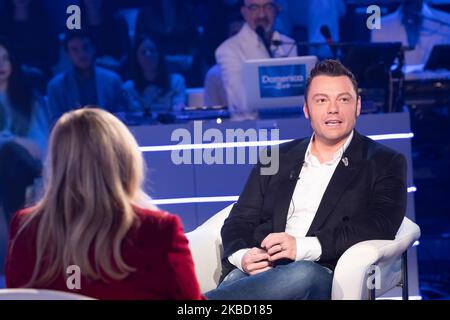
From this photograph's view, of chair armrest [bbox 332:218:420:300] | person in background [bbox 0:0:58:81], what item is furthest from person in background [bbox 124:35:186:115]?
chair armrest [bbox 332:218:420:300]

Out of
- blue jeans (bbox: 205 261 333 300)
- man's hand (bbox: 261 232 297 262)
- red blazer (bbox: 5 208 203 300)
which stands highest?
red blazer (bbox: 5 208 203 300)

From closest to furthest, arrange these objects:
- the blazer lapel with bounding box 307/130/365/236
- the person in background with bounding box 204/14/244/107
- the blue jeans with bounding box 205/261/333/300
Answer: the blue jeans with bounding box 205/261/333/300, the blazer lapel with bounding box 307/130/365/236, the person in background with bounding box 204/14/244/107

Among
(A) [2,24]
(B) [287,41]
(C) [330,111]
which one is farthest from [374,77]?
(A) [2,24]

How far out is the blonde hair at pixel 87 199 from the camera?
2346 millimetres

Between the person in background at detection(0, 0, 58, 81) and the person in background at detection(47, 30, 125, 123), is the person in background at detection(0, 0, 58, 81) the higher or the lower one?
the higher one

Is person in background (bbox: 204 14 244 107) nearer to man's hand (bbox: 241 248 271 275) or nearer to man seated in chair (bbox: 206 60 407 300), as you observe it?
man seated in chair (bbox: 206 60 407 300)

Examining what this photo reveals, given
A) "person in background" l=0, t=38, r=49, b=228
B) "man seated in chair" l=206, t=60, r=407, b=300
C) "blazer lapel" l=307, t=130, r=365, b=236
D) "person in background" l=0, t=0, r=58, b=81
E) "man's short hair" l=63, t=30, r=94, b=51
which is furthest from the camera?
"person in background" l=0, t=0, r=58, b=81

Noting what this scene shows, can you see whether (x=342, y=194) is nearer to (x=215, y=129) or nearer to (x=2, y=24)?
(x=215, y=129)

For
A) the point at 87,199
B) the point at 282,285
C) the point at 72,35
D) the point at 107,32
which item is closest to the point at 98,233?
the point at 87,199

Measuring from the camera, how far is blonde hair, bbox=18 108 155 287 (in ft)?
7.70

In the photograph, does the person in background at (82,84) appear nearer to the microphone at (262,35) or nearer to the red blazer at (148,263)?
the microphone at (262,35)

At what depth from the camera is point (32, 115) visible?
18.4ft

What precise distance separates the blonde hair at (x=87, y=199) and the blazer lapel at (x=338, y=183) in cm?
110

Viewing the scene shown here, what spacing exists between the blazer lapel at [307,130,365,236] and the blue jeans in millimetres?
265
